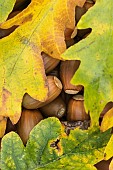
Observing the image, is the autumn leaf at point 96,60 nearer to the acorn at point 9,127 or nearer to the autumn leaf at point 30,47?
the autumn leaf at point 30,47

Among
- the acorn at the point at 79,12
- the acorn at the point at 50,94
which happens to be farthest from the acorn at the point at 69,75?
the acorn at the point at 79,12

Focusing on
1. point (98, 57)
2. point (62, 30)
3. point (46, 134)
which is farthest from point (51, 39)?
point (46, 134)

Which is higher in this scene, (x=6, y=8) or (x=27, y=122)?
(x=6, y=8)

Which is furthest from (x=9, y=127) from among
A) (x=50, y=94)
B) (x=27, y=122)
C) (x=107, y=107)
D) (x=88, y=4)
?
(x=88, y=4)

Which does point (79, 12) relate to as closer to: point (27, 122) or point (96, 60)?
point (96, 60)

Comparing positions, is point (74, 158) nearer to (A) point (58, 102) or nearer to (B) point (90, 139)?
(B) point (90, 139)

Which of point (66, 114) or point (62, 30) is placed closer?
point (62, 30)

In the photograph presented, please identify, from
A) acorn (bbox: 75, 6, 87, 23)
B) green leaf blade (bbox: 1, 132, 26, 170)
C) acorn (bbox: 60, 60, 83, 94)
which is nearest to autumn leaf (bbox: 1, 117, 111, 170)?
green leaf blade (bbox: 1, 132, 26, 170)
